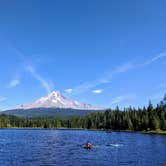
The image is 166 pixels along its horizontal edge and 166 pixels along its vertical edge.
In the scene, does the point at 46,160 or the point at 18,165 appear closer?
the point at 18,165

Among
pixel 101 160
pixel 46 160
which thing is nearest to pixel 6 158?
pixel 46 160

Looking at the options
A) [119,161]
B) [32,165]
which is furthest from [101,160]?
[32,165]

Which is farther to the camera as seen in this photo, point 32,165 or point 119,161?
point 119,161

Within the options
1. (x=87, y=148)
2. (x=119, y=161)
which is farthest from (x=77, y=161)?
(x=87, y=148)

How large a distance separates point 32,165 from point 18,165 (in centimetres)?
292

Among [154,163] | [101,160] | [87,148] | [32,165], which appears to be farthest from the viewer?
[87,148]

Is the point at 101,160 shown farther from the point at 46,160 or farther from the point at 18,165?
the point at 18,165

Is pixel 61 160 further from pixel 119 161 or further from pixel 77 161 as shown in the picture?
pixel 119 161

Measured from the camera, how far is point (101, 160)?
77.8 metres

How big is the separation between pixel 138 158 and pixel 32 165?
91.7 ft

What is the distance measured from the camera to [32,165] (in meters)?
67.1

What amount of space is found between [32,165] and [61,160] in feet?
35.1

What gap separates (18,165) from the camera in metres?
67.4

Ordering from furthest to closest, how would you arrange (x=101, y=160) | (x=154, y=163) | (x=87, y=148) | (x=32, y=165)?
(x=87, y=148) → (x=101, y=160) → (x=154, y=163) → (x=32, y=165)
